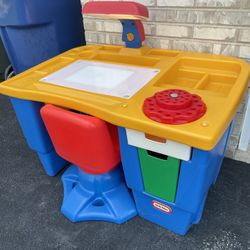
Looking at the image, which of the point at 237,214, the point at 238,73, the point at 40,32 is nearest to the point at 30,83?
the point at 40,32

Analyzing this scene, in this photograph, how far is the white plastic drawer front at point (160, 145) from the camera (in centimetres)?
60

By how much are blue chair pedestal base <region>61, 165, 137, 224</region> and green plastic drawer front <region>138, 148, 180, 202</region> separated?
198mm

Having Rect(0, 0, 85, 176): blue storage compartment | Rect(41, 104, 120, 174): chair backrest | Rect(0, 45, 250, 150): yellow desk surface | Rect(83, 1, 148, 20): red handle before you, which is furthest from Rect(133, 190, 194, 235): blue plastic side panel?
Rect(83, 1, 148, 20): red handle

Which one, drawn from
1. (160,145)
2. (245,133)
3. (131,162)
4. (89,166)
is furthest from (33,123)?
(245,133)

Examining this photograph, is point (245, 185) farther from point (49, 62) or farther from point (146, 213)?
point (49, 62)

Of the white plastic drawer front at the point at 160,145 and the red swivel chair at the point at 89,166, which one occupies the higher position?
the white plastic drawer front at the point at 160,145

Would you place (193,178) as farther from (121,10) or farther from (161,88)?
(121,10)

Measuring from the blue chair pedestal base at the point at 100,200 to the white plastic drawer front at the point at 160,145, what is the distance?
0.30 m

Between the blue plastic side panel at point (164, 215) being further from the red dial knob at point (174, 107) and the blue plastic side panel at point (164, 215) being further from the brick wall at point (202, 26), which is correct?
the brick wall at point (202, 26)

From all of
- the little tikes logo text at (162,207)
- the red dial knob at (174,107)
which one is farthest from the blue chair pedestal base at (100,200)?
the red dial knob at (174,107)

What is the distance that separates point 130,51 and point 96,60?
0.42 feet

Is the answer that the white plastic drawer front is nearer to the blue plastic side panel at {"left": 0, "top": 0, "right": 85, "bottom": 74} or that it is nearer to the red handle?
the red handle

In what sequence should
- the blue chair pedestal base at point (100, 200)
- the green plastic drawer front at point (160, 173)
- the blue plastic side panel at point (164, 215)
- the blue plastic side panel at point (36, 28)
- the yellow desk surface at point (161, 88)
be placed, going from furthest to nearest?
the blue plastic side panel at point (36, 28), the blue chair pedestal base at point (100, 200), the blue plastic side panel at point (164, 215), the green plastic drawer front at point (160, 173), the yellow desk surface at point (161, 88)

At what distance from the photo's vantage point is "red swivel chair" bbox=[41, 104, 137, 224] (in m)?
0.70
